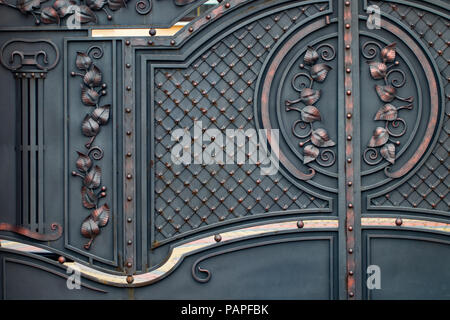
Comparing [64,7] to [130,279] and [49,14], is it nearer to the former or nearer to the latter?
[49,14]

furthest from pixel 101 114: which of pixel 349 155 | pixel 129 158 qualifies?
pixel 349 155

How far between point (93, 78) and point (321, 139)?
3.65 ft

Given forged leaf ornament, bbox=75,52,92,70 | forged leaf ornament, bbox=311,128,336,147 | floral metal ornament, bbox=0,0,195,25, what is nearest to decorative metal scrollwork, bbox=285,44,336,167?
forged leaf ornament, bbox=311,128,336,147

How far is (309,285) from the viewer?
245cm

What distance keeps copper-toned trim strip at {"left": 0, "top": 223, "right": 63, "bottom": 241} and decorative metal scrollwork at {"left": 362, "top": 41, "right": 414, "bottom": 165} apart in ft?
4.91

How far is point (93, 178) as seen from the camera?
244 centimetres

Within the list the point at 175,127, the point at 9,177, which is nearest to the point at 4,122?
the point at 9,177

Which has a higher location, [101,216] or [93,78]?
[93,78]

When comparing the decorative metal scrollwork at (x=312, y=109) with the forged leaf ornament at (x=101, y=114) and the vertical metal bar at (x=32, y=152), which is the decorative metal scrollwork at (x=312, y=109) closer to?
the forged leaf ornament at (x=101, y=114)

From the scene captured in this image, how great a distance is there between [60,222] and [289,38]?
1399mm

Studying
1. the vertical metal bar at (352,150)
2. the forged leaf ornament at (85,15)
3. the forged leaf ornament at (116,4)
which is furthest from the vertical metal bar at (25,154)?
the vertical metal bar at (352,150)
